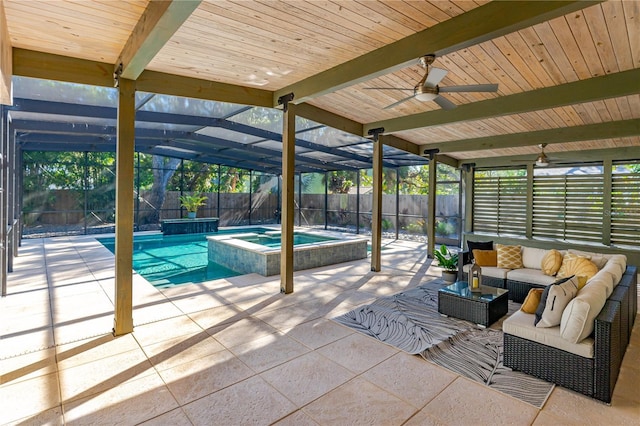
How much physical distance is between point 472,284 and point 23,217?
44.3 ft

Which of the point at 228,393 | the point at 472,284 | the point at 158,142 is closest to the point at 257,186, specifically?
the point at 158,142

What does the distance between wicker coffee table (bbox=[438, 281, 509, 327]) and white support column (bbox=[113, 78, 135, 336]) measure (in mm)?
3902

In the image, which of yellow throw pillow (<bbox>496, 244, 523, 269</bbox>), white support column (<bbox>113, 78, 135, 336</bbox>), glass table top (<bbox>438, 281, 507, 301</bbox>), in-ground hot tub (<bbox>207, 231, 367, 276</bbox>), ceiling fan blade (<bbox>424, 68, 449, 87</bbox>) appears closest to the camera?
ceiling fan blade (<bbox>424, 68, 449, 87</bbox>)

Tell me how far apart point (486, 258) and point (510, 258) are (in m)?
0.36

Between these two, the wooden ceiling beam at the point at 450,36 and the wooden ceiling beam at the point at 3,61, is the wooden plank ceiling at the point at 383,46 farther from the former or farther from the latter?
the wooden ceiling beam at the point at 3,61

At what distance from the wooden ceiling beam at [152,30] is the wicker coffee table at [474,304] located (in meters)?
4.19

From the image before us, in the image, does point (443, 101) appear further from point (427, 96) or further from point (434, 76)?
point (434, 76)

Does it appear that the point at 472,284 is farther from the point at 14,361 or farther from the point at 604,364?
the point at 14,361

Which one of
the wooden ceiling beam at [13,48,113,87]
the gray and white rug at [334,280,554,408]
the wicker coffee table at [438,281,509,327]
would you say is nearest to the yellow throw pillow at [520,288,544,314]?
the gray and white rug at [334,280,554,408]

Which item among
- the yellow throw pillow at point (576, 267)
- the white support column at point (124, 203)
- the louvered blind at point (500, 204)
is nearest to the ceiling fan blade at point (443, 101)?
the yellow throw pillow at point (576, 267)

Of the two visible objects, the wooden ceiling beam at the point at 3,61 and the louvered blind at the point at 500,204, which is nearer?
the wooden ceiling beam at the point at 3,61

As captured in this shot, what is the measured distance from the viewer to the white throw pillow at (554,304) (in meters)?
2.99

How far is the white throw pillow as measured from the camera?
299 centimetres

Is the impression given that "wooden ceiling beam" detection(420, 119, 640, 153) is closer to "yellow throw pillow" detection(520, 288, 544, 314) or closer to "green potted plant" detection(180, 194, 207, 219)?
"yellow throw pillow" detection(520, 288, 544, 314)
